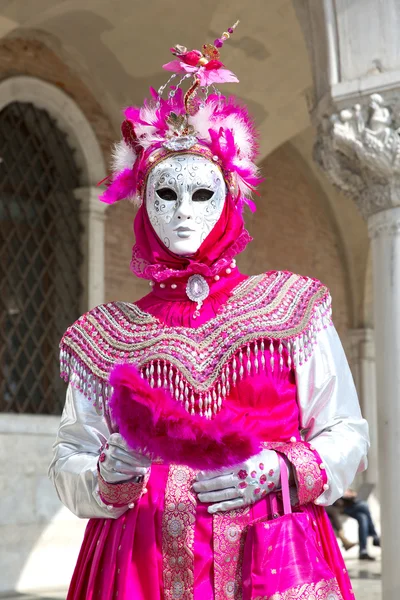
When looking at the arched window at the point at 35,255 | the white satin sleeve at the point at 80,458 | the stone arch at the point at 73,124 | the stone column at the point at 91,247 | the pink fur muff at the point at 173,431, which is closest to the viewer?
the pink fur muff at the point at 173,431

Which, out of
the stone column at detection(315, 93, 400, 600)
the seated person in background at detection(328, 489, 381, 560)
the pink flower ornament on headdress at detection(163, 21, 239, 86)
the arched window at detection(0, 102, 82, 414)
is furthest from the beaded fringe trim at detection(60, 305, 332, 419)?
the seated person in background at detection(328, 489, 381, 560)

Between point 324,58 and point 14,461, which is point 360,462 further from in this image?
point 14,461

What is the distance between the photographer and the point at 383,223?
5.14 meters

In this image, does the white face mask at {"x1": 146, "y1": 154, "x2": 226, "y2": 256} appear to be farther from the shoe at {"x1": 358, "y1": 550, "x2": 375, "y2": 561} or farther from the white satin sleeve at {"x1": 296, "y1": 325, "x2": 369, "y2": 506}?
the shoe at {"x1": 358, "y1": 550, "x2": 375, "y2": 561}

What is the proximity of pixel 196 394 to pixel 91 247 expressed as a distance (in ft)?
19.4

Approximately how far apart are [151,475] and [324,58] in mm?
3693

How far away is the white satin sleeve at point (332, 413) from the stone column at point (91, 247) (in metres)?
5.76

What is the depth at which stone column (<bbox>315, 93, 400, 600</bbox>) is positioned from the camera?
192 inches

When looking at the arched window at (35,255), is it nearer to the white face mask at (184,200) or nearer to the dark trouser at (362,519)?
the dark trouser at (362,519)

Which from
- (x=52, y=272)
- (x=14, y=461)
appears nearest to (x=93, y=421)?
(x=14, y=461)

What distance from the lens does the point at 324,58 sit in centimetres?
510

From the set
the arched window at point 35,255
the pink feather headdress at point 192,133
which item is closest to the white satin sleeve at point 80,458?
the pink feather headdress at point 192,133

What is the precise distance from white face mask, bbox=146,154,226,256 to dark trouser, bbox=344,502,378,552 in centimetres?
780

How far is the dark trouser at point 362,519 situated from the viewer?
9.33 m
